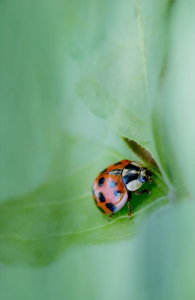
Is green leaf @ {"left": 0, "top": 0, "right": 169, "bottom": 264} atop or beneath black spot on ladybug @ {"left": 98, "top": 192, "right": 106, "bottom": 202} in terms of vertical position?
atop

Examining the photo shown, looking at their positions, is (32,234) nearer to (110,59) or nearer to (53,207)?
(53,207)

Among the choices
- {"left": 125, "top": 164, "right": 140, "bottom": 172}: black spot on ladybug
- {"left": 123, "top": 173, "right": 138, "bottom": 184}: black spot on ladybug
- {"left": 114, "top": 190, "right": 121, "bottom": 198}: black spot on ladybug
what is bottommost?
{"left": 114, "top": 190, "right": 121, "bottom": 198}: black spot on ladybug

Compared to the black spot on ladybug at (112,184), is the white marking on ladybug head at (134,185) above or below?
above

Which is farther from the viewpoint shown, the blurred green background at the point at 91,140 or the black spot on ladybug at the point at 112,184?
the black spot on ladybug at the point at 112,184

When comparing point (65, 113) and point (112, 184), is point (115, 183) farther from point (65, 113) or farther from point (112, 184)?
point (65, 113)

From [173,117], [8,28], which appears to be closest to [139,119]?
[173,117]

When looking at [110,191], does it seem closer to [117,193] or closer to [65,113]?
[117,193]

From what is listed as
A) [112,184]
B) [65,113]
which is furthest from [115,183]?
[65,113]
